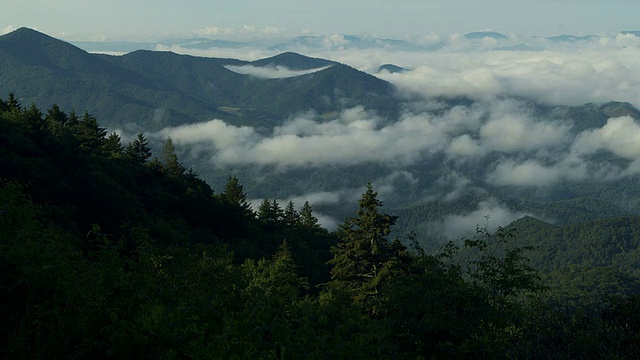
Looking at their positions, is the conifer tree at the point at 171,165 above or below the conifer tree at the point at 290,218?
above

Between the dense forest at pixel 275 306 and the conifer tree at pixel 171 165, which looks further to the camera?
the conifer tree at pixel 171 165

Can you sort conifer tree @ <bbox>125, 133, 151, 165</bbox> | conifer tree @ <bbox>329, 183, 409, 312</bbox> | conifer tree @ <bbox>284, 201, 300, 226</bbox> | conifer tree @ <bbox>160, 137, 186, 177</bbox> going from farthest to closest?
conifer tree @ <bbox>284, 201, 300, 226</bbox>, conifer tree @ <bbox>125, 133, 151, 165</bbox>, conifer tree @ <bbox>160, 137, 186, 177</bbox>, conifer tree @ <bbox>329, 183, 409, 312</bbox>

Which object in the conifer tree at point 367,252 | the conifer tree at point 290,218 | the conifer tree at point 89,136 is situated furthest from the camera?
the conifer tree at point 290,218

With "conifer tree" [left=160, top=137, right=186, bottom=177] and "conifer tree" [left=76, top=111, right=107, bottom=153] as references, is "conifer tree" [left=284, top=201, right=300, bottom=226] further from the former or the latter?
"conifer tree" [left=76, top=111, right=107, bottom=153]

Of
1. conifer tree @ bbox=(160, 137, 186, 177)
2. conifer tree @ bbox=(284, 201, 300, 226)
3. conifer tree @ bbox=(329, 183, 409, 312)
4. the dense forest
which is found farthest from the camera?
conifer tree @ bbox=(284, 201, 300, 226)

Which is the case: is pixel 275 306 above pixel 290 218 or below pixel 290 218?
above

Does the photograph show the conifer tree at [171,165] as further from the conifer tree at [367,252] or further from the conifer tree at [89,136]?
the conifer tree at [367,252]

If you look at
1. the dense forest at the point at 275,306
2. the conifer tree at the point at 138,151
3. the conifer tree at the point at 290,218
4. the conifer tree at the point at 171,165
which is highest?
the dense forest at the point at 275,306

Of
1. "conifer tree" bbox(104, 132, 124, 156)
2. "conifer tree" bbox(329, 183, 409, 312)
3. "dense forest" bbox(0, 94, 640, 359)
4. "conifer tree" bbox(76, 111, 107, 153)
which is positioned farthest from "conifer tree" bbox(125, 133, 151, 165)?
"conifer tree" bbox(329, 183, 409, 312)

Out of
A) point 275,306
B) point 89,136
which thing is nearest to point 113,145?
point 89,136

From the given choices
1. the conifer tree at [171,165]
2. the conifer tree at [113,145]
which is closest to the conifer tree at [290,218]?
the conifer tree at [171,165]

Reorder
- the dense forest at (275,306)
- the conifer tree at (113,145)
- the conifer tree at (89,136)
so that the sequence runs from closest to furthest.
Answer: the dense forest at (275,306) < the conifer tree at (89,136) < the conifer tree at (113,145)

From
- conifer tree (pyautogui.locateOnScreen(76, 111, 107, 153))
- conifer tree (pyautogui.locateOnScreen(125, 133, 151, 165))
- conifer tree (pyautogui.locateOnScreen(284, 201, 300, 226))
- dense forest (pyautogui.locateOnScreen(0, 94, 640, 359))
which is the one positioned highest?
dense forest (pyautogui.locateOnScreen(0, 94, 640, 359))

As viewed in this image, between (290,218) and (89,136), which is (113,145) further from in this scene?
(290,218)
